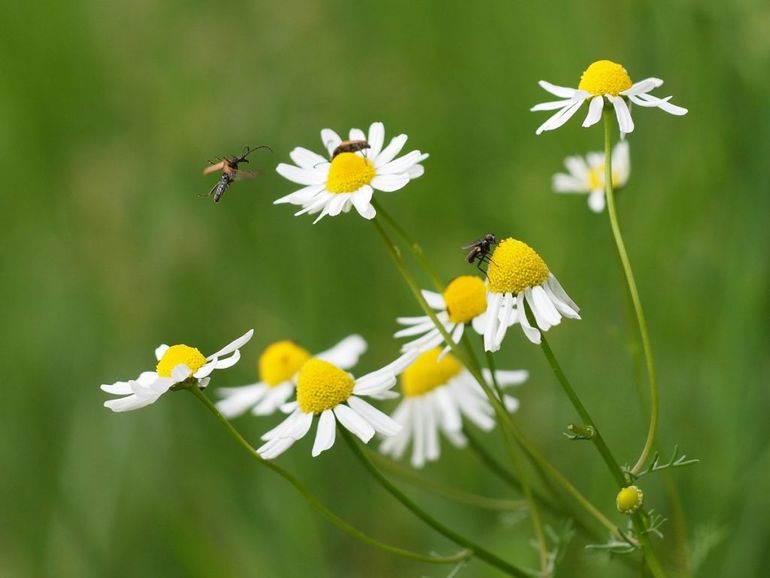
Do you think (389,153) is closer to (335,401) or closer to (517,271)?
(517,271)

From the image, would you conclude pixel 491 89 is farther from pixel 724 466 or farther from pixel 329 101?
pixel 724 466

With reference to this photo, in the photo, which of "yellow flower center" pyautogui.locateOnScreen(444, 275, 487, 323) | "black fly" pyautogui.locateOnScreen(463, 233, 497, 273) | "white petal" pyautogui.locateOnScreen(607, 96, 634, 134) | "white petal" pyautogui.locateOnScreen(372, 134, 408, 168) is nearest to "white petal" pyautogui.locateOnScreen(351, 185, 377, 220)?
"white petal" pyautogui.locateOnScreen(372, 134, 408, 168)

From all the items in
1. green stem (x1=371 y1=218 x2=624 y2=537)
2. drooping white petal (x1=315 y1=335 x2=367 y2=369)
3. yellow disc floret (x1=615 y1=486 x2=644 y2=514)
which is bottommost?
yellow disc floret (x1=615 y1=486 x2=644 y2=514)

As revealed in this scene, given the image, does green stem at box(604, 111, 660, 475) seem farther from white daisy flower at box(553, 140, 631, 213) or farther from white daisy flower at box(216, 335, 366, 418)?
white daisy flower at box(216, 335, 366, 418)

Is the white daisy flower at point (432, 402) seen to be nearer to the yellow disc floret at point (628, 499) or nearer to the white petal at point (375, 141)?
the white petal at point (375, 141)

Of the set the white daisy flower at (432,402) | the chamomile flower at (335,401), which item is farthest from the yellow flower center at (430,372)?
the chamomile flower at (335,401)
